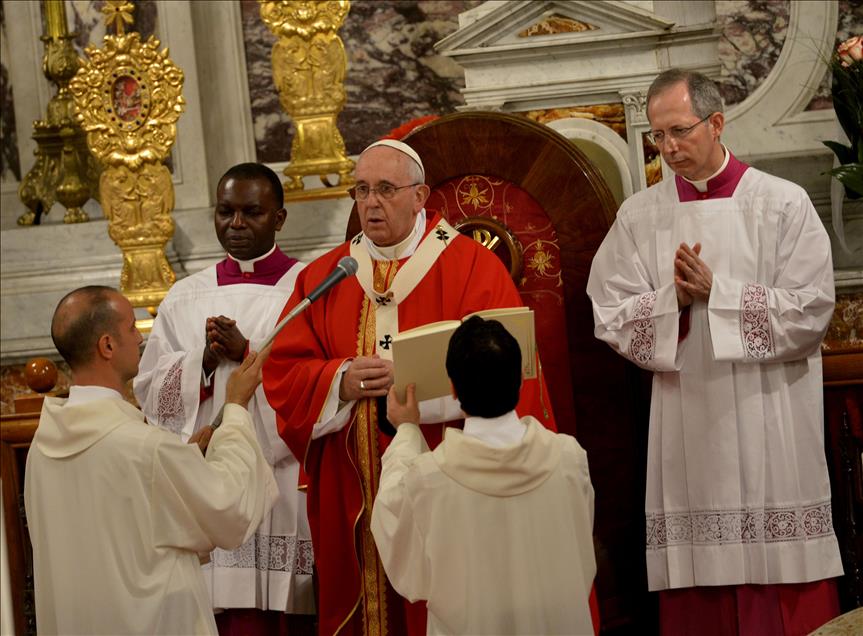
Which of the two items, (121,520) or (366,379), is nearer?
(121,520)

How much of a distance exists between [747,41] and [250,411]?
3.46 m

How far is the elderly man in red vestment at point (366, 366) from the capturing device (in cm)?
500

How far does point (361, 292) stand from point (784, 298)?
1553mm

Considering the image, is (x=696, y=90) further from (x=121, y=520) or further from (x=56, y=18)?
(x=56, y=18)

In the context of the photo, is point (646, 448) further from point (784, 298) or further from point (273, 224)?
point (273, 224)

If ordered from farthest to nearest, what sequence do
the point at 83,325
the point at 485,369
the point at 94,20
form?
the point at 94,20
the point at 83,325
the point at 485,369

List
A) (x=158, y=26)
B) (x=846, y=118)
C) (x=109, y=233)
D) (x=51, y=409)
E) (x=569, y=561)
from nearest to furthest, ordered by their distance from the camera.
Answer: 1. (x=569, y=561)
2. (x=51, y=409)
3. (x=846, y=118)
4. (x=109, y=233)
5. (x=158, y=26)

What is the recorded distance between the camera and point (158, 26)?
786cm

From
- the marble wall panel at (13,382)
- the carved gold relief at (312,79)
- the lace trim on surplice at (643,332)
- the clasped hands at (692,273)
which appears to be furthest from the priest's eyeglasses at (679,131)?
the marble wall panel at (13,382)

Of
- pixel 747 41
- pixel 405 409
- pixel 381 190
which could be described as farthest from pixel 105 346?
pixel 747 41

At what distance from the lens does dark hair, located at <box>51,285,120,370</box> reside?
4254 millimetres

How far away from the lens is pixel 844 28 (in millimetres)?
7281

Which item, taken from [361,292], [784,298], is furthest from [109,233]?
[784,298]

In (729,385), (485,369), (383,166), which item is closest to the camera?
(485,369)
